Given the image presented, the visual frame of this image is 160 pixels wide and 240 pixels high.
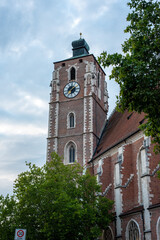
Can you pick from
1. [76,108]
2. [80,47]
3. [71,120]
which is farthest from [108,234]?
[80,47]

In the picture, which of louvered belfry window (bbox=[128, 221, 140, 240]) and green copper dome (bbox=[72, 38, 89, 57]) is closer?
louvered belfry window (bbox=[128, 221, 140, 240])

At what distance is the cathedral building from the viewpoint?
23953mm

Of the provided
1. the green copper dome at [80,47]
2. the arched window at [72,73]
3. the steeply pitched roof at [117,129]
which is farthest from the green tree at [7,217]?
the green copper dome at [80,47]

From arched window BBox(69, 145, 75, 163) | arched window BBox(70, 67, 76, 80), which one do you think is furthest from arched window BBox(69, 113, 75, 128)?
arched window BBox(70, 67, 76, 80)

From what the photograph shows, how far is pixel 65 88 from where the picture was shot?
136 ft

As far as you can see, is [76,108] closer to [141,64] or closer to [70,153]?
[70,153]

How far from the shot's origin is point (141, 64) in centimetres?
1487

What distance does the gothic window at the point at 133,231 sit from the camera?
23945 mm

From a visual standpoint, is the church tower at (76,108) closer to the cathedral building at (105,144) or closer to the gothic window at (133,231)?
the cathedral building at (105,144)

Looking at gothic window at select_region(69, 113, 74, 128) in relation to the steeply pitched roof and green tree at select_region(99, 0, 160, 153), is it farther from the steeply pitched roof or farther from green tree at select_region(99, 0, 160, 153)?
green tree at select_region(99, 0, 160, 153)

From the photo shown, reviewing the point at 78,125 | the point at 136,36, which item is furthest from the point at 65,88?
the point at 136,36

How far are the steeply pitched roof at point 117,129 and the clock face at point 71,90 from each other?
5.28 m

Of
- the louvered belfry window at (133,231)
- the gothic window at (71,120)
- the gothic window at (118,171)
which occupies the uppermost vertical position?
the gothic window at (71,120)

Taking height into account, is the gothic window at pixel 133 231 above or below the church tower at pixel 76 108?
below
